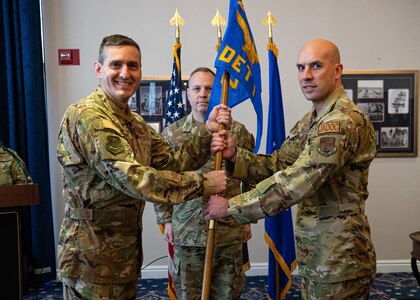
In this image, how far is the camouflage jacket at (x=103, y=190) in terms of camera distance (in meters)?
1.64

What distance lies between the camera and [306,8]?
4023 mm

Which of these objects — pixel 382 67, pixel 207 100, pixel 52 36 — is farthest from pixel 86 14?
pixel 382 67

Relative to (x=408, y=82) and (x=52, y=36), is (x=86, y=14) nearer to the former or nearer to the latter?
(x=52, y=36)

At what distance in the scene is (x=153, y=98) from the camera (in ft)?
13.2

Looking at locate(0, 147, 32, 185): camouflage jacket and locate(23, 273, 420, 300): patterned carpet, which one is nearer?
locate(0, 147, 32, 185): camouflage jacket

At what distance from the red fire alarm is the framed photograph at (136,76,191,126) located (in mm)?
649

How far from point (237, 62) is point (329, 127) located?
611 millimetres

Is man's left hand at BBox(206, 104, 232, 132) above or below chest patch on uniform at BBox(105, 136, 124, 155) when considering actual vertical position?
above

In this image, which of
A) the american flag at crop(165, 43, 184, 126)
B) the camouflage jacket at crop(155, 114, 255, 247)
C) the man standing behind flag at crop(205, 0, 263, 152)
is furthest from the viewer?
the american flag at crop(165, 43, 184, 126)

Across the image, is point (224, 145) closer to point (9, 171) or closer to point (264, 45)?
point (9, 171)

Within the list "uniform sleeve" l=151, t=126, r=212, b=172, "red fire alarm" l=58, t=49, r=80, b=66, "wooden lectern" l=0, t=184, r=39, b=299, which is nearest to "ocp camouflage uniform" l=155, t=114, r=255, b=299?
"uniform sleeve" l=151, t=126, r=212, b=172

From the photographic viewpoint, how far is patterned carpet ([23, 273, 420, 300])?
3562mm

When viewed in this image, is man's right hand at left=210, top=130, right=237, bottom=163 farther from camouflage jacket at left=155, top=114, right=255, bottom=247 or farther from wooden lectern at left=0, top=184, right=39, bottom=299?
wooden lectern at left=0, top=184, right=39, bottom=299

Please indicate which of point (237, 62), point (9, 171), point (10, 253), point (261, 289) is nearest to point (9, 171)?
point (9, 171)
